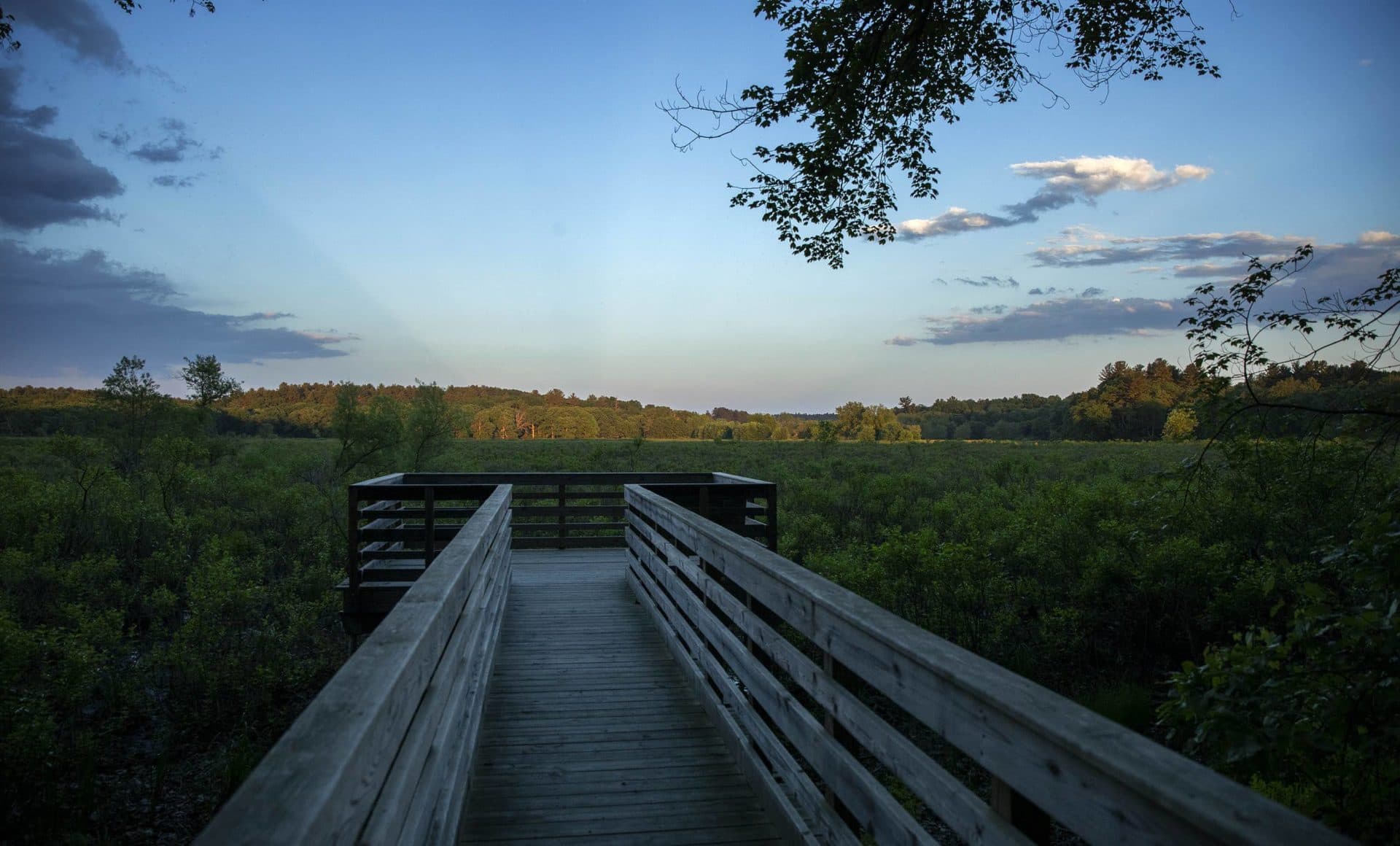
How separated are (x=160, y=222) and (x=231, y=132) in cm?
376

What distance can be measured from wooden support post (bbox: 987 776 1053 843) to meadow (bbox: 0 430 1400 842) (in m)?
1.75

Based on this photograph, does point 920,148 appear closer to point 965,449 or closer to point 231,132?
point 231,132

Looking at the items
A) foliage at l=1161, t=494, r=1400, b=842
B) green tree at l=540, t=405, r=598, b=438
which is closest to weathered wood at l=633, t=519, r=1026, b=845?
foliage at l=1161, t=494, r=1400, b=842

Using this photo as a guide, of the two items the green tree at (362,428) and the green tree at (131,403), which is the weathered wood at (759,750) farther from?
the green tree at (131,403)

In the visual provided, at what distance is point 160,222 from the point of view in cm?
2022

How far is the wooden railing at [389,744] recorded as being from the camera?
1.04 meters

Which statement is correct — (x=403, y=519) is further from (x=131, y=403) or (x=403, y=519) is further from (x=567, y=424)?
(x=567, y=424)

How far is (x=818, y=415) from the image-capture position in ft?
490

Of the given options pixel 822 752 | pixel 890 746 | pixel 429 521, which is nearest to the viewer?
pixel 890 746

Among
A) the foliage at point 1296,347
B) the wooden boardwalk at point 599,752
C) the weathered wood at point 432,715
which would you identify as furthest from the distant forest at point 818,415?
the weathered wood at point 432,715

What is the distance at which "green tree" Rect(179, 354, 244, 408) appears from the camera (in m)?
24.8

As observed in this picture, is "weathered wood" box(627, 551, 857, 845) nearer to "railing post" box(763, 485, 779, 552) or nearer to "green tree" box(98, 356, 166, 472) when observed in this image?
"railing post" box(763, 485, 779, 552)

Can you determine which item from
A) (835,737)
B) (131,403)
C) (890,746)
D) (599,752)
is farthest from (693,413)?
(890,746)

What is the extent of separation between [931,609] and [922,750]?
9.55 metres
